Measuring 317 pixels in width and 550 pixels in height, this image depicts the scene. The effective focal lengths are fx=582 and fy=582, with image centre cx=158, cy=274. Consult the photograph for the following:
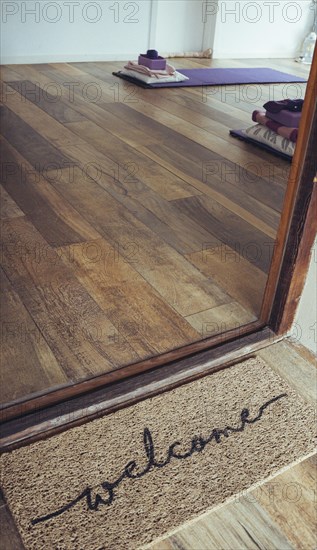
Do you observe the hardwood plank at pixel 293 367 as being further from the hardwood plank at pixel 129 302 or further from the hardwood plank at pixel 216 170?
the hardwood plank at pixel 216 170

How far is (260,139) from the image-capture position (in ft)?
10.1

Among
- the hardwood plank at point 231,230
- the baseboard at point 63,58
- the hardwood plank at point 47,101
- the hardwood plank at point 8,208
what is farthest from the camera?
the baseboard at point 63,58

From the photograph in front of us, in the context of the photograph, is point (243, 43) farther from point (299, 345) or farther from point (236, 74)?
point (299, 345)

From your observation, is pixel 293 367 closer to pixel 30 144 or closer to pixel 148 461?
pixel 148 461

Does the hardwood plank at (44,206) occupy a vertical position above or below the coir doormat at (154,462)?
below

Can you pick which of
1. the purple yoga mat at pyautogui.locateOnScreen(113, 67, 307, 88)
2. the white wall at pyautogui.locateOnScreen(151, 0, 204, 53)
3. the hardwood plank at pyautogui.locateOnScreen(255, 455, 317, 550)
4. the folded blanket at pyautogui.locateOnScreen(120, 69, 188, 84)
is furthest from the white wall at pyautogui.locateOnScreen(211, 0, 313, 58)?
the hardwood plank at pyautogui.locateOnScreen(255, 455, 317, 550)

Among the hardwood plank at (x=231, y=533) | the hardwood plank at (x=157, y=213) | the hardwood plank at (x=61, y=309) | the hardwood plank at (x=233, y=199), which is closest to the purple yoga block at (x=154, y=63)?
the hardwood plank at (x=233, y=199)

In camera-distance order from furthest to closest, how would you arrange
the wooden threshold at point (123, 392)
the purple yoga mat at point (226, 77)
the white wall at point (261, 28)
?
1. the white wall at point (261, 28)
2. the purple yoga mat at point (226, 77)
3. the wooden threshold at point (123, 392)

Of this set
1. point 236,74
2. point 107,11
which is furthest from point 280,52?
point 107,11

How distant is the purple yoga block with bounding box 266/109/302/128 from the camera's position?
9.59 ft

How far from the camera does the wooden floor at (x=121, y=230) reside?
4.95 ft

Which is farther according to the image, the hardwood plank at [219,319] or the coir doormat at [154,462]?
the hardwood plank at [219,319]

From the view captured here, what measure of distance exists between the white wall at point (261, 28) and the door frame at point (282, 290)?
14.3 ft

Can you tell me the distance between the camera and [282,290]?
1481mm
